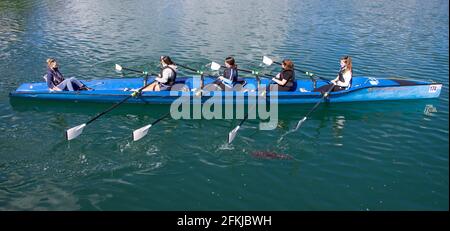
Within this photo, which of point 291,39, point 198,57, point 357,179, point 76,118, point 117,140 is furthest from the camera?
point 291,39

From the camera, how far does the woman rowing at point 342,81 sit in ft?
56.2

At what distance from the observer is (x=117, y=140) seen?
14.2 m

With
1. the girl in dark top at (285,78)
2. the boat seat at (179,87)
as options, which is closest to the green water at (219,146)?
the girl in dark top at (285,78)

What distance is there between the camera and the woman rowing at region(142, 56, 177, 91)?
16891 millimetres

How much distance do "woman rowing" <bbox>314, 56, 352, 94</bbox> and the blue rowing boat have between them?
33 centimetres

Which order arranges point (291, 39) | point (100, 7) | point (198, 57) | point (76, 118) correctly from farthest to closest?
point (100, 7)
point (291, 39)
point (198, 57)
point (76, 118)

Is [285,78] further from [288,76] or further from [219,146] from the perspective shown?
[219,146]

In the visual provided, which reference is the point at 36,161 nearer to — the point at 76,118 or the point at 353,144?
the point at 76,118

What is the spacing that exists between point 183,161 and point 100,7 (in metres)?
32.8

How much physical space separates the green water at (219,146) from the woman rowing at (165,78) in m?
0.90

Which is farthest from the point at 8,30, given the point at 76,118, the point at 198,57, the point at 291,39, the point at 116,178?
the point at 116,178

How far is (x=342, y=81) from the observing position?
57.5 ft

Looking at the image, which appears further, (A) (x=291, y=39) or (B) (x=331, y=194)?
(A) (x=291, y=39)
